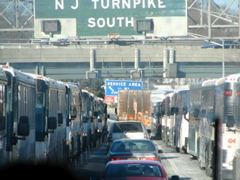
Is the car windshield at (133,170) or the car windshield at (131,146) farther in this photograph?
the car windshield at (131,146)

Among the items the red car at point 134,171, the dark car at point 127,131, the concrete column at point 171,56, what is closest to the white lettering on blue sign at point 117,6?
the dark car at point 127,131

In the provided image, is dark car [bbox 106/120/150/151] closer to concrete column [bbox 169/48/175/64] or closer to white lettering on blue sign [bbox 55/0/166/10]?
white lettering on blue sign [bbox 55/0/166/10]

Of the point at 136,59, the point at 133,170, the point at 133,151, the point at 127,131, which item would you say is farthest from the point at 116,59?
the point at 133,170

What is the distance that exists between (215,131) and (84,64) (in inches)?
1136

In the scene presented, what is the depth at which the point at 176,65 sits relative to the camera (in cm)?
4331

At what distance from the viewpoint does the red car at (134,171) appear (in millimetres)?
10812

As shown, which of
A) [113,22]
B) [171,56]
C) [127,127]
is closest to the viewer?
[127,127]

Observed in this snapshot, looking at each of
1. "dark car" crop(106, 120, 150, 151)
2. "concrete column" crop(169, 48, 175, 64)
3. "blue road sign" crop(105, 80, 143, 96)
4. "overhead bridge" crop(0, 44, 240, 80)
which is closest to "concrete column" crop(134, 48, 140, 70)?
"overhead bridge" crop(0, 44, 240, 80)

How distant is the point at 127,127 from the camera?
80.8 feet

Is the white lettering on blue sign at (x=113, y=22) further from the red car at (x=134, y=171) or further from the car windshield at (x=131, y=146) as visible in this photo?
the red car at (x=134, y=171)

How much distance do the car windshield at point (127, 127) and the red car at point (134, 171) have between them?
43.2 ft

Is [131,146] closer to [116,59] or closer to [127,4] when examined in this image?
[127,4]

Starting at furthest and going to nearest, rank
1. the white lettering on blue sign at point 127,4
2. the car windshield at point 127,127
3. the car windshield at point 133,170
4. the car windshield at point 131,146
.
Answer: the white lettering on blue sign at point 127,4 → the car windshield at point 127,127 → the car windshield at point 131,146 → the car windshield at point 133,170

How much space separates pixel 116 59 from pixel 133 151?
2787cm
